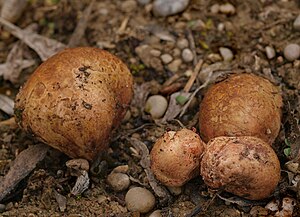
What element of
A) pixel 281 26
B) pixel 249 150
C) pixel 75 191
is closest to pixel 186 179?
pixel 249 150

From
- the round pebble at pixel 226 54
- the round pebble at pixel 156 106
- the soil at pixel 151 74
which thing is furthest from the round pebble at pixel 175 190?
the round pebble at pixel 226 54

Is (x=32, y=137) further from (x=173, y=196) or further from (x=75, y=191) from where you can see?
(x=173, y=196)

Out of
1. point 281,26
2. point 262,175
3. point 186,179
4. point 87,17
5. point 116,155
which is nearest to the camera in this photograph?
point 262,175

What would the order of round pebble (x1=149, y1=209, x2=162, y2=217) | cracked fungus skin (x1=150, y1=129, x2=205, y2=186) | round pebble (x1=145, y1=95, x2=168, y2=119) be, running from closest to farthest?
cracked fungus skin (x1=150, y1=129, x2=205, y2=186)
round pebble (x1=149, y1=209, x2=162, y2=217)
round pebble (x1=145, y1=95, x2=168, y2=119)

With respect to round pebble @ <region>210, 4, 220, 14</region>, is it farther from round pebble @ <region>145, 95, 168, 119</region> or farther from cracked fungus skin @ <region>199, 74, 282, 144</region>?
cracked fungus skin @ <region>199, 74, 282, 144</region>

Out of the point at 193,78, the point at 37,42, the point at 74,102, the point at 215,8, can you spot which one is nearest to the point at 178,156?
the point at 74,102

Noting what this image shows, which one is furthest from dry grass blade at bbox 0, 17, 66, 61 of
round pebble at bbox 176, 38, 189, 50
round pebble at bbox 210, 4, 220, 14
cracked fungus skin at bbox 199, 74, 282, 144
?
cracked fungus skin at bbox 199, 74, 282, 144

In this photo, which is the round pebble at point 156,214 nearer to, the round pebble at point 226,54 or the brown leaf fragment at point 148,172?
the brown leaf fragment at point 148,172
